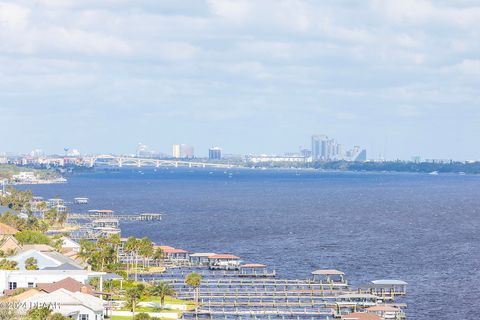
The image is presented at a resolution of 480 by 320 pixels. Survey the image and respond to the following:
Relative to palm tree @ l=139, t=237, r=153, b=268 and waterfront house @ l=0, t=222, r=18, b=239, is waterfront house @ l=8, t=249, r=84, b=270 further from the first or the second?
waterfront house @ l=0, t=222, r=18, b=239

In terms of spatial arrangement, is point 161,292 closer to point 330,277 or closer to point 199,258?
point 330,277

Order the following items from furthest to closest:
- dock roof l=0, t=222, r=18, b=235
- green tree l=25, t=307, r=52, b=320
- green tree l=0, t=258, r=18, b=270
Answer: dock roof l=0, t=222, r=18, b=235 < green tree l=0, t=258, r=18, b=270 < green tree l=25, t=307, r=52, b=320

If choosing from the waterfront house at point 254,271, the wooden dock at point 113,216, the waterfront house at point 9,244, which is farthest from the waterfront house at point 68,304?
the wooden dock at point 113,216

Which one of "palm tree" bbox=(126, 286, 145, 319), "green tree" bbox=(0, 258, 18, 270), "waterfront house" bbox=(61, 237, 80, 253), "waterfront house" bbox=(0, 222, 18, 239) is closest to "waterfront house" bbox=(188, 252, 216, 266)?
"waterfront house" bbox=(61, 237, 80, 253)

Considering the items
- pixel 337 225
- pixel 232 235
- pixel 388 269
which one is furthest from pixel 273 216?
pixel 388 269

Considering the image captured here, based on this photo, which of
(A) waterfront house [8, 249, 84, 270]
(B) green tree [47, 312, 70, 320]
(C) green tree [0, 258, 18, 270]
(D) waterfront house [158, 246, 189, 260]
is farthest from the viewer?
(D) waterfront house [158, 246, 189, 260]

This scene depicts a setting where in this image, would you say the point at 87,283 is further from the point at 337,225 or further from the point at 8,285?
the point at 337,225

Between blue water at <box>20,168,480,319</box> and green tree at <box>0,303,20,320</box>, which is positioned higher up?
green tree at <box>0,303,20,320</box>
